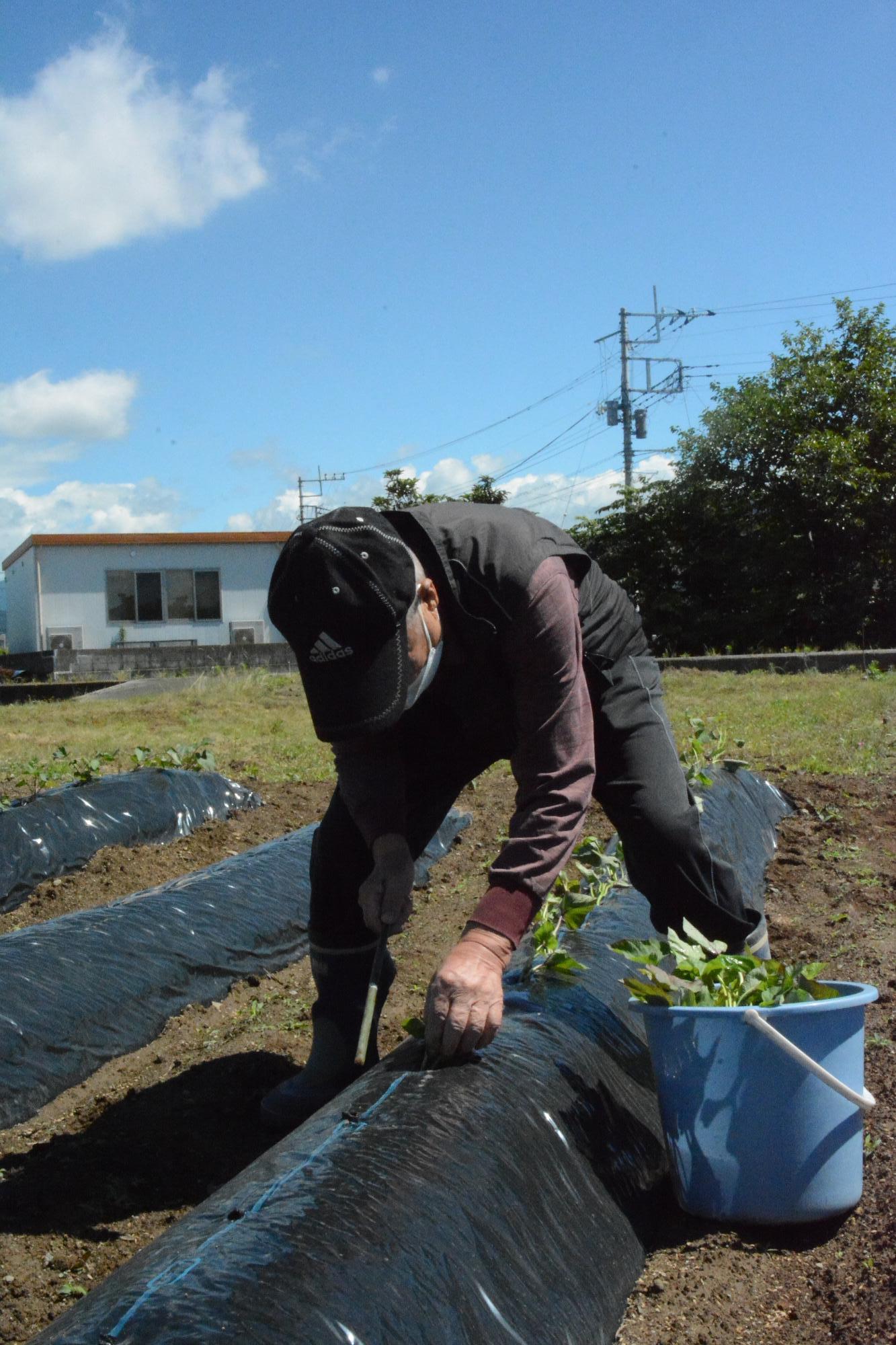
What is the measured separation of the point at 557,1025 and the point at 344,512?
3.26 ft

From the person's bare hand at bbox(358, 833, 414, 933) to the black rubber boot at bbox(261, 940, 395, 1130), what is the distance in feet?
0.97

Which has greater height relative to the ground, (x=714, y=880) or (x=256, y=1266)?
(x=714, y=880)

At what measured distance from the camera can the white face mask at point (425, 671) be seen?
1.97 metres

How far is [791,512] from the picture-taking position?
16.6 meters

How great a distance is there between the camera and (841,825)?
16.9ft

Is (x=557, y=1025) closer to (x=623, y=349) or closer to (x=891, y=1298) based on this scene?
(x=891, y=1298)

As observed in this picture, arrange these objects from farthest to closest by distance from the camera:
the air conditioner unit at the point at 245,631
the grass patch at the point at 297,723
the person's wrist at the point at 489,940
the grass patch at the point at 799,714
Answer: the air conditioner unit at the point at 245,631
the grass patch at the point at 297,723
the grass patch at the point at 799,714
the person's wrist at the point at 489,940

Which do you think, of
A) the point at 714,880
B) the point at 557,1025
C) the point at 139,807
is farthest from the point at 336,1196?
the point at 139,807

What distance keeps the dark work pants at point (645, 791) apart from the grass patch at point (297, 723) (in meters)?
4.10

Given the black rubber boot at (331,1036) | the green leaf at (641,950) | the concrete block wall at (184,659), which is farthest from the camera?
the concrete block wall at (184,659)

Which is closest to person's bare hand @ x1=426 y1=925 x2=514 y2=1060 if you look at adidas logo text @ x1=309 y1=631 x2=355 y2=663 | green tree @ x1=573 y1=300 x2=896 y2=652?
adidas logo text @ x1=309 y1=631 x2=355 y2=663

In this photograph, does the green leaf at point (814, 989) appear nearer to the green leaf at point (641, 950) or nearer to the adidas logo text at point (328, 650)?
the green leaf at point (641, 950)

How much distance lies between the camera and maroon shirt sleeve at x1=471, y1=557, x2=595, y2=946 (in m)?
1.86

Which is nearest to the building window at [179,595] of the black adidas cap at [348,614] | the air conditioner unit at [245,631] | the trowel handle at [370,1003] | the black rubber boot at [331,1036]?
the air conditioner unit at [245,631]
